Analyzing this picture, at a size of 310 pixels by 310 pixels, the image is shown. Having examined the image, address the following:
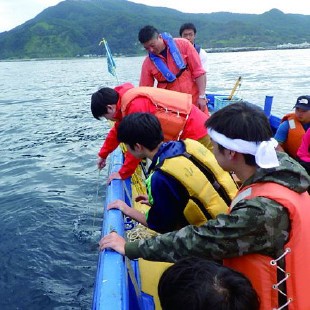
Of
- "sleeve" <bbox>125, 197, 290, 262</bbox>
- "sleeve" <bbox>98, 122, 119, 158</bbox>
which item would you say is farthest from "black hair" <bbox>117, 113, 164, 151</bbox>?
"sleeve" <bbox>98, 122, 119, 158</bbox>

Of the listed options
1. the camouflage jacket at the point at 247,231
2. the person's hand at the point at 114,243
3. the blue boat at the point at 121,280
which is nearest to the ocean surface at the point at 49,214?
the blue boat at the point at 121,280

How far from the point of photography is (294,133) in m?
5.29

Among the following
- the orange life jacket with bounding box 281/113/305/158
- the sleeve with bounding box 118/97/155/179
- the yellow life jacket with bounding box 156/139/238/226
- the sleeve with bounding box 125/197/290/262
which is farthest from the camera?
the orange life jacket with bounding box 281/113/305/158

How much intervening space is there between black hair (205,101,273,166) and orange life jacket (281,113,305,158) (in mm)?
3580

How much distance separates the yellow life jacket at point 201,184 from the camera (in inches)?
95.0

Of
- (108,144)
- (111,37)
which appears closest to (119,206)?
(108,144)

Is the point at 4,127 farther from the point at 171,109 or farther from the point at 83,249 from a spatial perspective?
the point at 171,109

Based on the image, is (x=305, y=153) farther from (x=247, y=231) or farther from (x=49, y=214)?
(x=49, y=214)

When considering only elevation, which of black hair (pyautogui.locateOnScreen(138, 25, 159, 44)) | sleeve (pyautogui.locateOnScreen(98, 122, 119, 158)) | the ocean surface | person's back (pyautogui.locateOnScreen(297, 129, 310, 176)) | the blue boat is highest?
black hair (pyautogui.locateOnScreen(138, 25, 159, 44))

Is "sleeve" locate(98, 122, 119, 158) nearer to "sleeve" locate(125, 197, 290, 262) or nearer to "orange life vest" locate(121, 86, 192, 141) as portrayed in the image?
"orange life vest" locate(121, 86, 192, 141)

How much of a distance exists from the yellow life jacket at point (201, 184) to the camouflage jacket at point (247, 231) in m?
0.46

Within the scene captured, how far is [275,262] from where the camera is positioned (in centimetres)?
172

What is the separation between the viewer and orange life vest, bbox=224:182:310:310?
5.63 feet

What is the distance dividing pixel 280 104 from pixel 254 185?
51.0 ft
